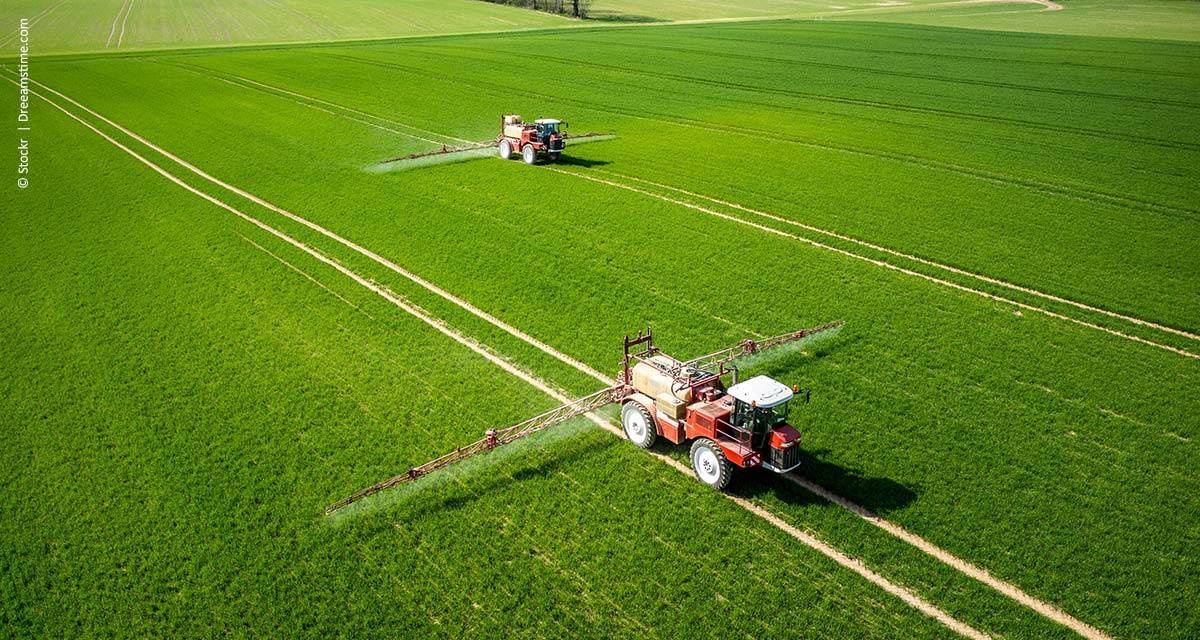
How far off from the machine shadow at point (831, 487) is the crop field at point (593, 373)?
8 cm

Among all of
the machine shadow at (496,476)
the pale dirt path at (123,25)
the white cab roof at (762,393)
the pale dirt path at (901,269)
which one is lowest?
the machine shadow at (496,476)

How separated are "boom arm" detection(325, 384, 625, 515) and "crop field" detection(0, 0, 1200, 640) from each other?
0.44m

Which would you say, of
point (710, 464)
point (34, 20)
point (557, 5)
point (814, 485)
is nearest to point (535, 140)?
point (710, 464)

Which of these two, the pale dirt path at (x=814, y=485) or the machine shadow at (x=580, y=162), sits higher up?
the machine shadow at (x=580, y=162)

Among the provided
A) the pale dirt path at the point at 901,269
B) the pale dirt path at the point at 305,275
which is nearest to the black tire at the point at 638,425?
the pale dirt path at the point at 305,275

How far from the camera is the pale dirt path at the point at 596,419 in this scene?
45.3 ft

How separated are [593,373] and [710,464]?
569 cm

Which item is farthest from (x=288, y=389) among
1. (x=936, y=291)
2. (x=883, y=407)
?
(x=936, y=291)

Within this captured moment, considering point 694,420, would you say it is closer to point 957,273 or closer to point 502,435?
point 502,435

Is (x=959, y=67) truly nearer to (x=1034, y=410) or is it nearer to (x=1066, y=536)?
(x=1034, y=410)

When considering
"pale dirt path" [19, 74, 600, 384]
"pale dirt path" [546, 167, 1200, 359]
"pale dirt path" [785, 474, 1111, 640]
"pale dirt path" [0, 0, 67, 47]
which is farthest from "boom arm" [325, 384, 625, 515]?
"pale dirt path" [0, 0, 67, 47]

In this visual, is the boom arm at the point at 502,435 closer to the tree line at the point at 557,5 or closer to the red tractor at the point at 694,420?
the red tractor at the point at 694,420

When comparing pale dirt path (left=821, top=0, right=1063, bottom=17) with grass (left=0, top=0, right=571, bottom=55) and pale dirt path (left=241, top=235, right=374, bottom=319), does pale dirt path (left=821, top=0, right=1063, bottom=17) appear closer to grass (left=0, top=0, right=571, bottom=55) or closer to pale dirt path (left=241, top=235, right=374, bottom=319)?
grass (left=0, top=0, right=571, bottom=55)

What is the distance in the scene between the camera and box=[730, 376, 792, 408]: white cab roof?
15594mm
